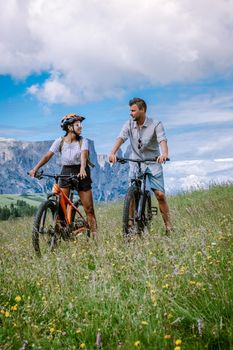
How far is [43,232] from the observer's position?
28.2 ft

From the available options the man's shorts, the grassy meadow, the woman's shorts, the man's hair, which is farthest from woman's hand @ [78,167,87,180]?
the grassy meadow

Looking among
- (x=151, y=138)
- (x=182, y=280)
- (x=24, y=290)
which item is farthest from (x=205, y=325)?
(x=151, y=138)

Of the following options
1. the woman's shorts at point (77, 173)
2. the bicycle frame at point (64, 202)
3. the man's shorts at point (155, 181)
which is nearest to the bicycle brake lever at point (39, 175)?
the bicycle frame at point (64, 202)

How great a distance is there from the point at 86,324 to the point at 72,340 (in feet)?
0.72

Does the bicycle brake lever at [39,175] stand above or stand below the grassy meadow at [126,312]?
above

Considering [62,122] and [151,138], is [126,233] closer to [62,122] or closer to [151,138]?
[151,138]

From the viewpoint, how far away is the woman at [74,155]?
379 inches

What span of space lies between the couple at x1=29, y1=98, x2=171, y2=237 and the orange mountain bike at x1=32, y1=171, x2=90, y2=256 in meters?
0.26

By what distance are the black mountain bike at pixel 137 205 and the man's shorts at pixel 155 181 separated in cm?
9

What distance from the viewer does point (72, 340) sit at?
4242 millimetres

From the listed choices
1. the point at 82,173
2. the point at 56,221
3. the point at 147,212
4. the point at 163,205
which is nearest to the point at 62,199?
the point at 56,221

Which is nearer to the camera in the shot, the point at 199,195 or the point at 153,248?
the point at 153,248

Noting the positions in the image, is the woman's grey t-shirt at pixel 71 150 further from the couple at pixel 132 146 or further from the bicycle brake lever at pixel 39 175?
the bicycle brake lever at pixel 39 175

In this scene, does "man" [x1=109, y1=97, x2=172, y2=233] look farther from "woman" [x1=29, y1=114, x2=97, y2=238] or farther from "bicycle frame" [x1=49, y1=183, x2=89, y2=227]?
"bicycle frame" [x1=49, y1=183, x2=89, y2=227]
